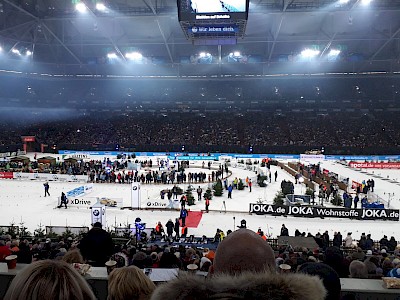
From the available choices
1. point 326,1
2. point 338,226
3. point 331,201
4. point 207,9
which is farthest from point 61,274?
point 326,1

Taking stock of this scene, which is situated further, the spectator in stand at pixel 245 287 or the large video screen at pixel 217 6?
the large video screen at pixel 217 6

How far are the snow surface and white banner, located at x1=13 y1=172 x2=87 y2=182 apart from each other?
5.39 feet

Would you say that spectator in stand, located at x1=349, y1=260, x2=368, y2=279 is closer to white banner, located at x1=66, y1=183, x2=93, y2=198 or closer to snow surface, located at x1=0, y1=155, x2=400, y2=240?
snow surface, located at x1=0, y1=155, x2=400, y2=240

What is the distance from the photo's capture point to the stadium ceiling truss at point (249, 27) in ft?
118

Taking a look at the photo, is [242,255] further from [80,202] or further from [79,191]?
[79,191]

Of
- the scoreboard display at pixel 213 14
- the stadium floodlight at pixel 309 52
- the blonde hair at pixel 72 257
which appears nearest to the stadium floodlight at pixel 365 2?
the stadium floodlight at pixel 309 52

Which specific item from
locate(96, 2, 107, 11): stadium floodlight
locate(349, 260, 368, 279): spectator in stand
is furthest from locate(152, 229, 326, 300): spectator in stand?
locate(96, 2, 107, 11): stadium floodlight

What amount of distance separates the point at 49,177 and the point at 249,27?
2906cm

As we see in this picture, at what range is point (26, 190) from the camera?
25422 millimetres

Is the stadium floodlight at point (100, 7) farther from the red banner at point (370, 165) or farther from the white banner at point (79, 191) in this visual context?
the red banner at point (370, 165)

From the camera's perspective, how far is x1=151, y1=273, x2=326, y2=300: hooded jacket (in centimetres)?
122

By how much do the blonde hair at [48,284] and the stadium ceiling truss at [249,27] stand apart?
3588 centimetres

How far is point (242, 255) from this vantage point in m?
1.95

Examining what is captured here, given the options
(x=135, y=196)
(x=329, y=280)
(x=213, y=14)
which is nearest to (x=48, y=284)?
(x=329, y=280)
